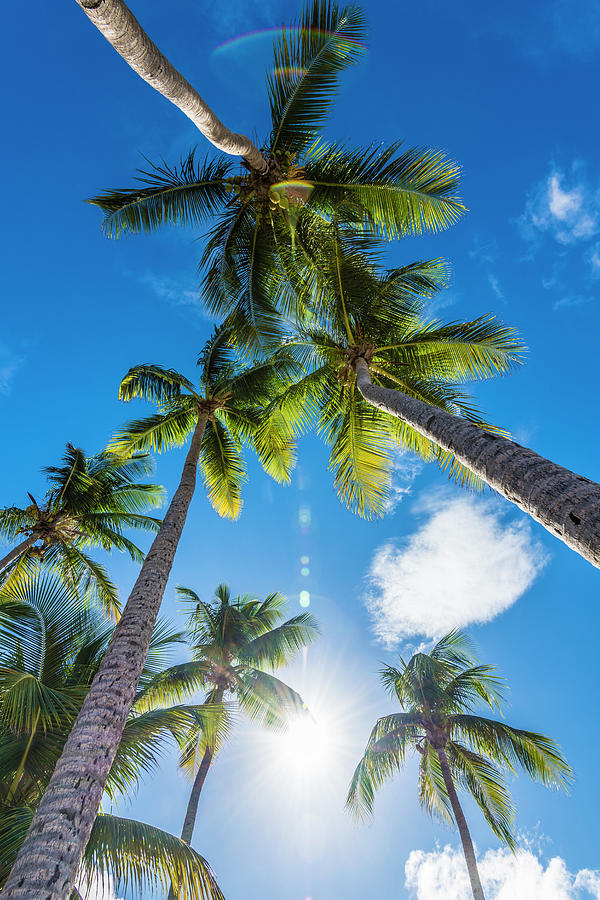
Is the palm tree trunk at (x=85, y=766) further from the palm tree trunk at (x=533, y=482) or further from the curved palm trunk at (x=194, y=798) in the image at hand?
the curved palm trunk at (x=194, y=798)

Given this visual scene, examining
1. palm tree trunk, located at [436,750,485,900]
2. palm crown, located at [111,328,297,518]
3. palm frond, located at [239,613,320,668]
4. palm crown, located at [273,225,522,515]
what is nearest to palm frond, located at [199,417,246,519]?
palm crown, located at [111,328,297,518]

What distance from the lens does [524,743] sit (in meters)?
11.3

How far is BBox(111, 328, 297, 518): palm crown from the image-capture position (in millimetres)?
10938

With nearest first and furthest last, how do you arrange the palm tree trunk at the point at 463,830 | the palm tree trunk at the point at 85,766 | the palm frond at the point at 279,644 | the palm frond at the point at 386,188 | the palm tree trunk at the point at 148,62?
1. the palm tree trunk at the point at 85,766
2. the palm tree trunk at the point at 148,62
3. the palm frond at the point at 386,188
4. the palm tree trunk at the point at 463,830
5. the palm frond at the point at 279,644

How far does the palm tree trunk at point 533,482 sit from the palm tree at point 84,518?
29.6ft

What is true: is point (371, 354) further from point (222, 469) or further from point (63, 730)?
point (63, 730)

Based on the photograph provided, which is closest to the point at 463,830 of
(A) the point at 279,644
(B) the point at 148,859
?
(A) the point at 279,644

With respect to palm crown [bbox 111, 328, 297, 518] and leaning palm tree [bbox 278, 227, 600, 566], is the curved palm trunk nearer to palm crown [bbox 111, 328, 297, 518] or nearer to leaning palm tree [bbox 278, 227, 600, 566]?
palm crown [bbox 111, 328, 297, 518]

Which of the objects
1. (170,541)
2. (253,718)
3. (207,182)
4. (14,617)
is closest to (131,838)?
(170,541)

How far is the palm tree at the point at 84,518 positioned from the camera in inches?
496

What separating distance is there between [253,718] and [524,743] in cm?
706

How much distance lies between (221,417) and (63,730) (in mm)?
7204

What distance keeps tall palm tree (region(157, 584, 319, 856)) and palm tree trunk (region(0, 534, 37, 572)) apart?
15.7 feet

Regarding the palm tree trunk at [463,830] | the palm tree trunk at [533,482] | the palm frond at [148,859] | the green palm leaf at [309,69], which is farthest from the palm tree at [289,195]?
the palm tree trunk at [463,830]
